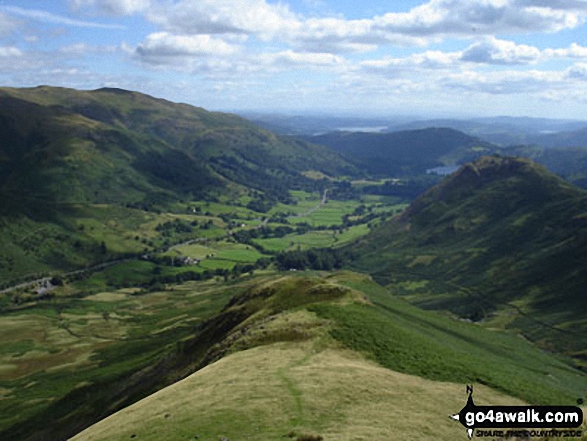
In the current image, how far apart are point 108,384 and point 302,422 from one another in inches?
4396

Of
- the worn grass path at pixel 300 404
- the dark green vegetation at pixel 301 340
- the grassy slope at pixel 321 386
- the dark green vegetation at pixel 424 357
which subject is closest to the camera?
the worn grass path at pixel 300 404

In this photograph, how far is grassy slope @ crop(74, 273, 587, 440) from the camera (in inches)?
1777

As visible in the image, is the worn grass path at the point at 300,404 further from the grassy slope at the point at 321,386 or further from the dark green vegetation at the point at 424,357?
the dark green vegetation at the point at 424,357

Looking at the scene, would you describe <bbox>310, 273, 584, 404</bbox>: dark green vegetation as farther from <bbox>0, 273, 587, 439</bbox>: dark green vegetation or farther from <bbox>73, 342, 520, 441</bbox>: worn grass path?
<bbox>73, 342, 520, 441</bbox>: worn grass path

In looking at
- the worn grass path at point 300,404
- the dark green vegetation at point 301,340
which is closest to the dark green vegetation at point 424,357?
the dark green vegetation at point 301,340

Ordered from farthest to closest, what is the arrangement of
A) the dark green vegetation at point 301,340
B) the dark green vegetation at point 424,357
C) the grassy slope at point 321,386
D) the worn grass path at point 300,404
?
the dark green vegetation at point 301,340, the dark green vegetation at point 424,357, the grassy slope at point 321,386, the worn grass path at point 300,404

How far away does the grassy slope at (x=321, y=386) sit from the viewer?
45125mm

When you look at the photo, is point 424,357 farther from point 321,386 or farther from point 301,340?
point 321,386

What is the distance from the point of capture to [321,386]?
55.8m

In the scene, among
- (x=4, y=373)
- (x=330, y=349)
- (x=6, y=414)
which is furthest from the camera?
(x=4, y=373)

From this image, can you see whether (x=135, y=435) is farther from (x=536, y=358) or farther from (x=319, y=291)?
Result: (x=536, y=358)

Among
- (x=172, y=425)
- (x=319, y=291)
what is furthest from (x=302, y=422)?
(x=319, y=291)

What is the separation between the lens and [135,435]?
169 feet

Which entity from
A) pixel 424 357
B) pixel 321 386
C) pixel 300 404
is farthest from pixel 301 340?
pixel 300 404
